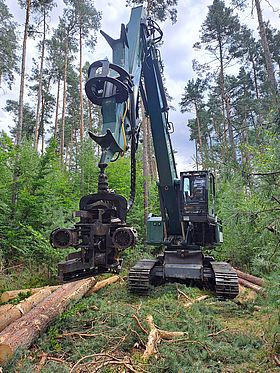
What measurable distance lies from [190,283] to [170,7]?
12.5 metres

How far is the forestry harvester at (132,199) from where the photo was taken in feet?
9.79

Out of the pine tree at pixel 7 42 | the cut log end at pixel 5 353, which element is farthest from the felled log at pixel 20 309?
the pine tree at pixel 7 42

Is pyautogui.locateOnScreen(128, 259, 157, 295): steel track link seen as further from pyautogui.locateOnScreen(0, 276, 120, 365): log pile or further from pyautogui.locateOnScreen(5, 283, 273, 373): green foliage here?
pyautogui.locateOnScreen(0, 276, 120, 365): log pile

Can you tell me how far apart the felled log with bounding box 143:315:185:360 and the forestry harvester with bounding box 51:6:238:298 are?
1.14 meters

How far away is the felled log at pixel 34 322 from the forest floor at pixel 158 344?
10 centimetres

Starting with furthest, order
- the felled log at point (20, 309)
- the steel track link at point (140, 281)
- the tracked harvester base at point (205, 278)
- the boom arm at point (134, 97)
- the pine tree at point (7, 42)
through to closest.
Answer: the pine tree at point (7, 42) → the steel track link at point (140, 281) → the tracked harvester base at point (205, 278) → the felled log at point (20, 309) → the boom arm at point (134, 97)

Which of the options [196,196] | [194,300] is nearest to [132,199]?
[194,300]

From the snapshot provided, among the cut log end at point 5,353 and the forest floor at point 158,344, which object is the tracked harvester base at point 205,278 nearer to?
the forest floor at point 158,344

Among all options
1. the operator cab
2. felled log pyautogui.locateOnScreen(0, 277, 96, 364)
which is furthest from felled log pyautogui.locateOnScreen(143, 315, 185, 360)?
the operator cab

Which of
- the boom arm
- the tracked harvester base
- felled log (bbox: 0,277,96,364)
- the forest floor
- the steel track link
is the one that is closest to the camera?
the forest floor

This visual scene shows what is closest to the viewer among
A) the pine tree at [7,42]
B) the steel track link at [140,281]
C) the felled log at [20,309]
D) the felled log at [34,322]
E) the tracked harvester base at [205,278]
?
the felled log at [34,322]

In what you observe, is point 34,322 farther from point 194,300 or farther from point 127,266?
point 127,266

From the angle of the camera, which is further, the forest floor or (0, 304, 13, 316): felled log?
(0, 304, 13, 316): felled log

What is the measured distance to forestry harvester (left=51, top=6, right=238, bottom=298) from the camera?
2.98m
